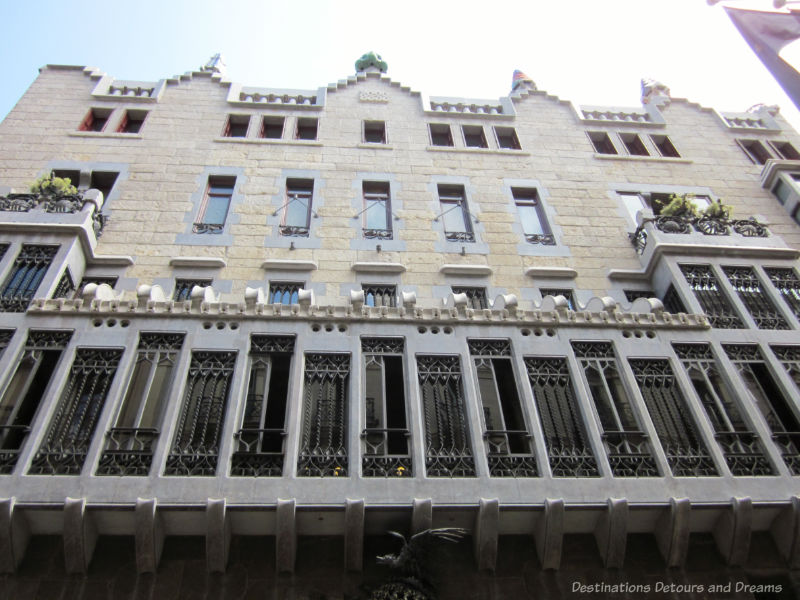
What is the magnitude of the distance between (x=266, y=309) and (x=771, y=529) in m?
8.89

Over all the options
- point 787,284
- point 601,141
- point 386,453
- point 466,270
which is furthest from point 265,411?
point 601,141

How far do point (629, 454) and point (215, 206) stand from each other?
11.4m

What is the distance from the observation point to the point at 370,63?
20.6m

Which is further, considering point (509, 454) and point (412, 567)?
point (509, 454)

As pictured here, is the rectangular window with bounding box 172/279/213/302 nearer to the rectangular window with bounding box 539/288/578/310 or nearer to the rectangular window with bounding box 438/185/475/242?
the rectangular window with bounding box 438/185/475/242

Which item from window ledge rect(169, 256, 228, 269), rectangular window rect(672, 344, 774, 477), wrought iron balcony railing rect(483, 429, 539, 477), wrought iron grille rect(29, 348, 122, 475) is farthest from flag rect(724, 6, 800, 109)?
wrought iron grille rect(29, 348, 122, 475)

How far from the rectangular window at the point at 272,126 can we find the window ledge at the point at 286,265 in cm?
618

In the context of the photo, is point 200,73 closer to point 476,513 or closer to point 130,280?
point 130,280

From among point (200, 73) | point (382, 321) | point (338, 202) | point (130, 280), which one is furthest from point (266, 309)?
point (200, 73)

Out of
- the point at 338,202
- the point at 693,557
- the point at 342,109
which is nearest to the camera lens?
the point at 693,557

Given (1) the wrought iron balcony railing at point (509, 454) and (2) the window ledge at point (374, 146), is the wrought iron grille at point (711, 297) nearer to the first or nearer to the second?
(1) the wrought iron balcony railing at point (509, 454)

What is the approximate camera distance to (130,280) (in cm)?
1255

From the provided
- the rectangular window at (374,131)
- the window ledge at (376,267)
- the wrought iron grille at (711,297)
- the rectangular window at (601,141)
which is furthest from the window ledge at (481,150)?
the wrought iron grille at (711,297)

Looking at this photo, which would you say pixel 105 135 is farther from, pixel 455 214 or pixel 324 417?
pixel 324 417
